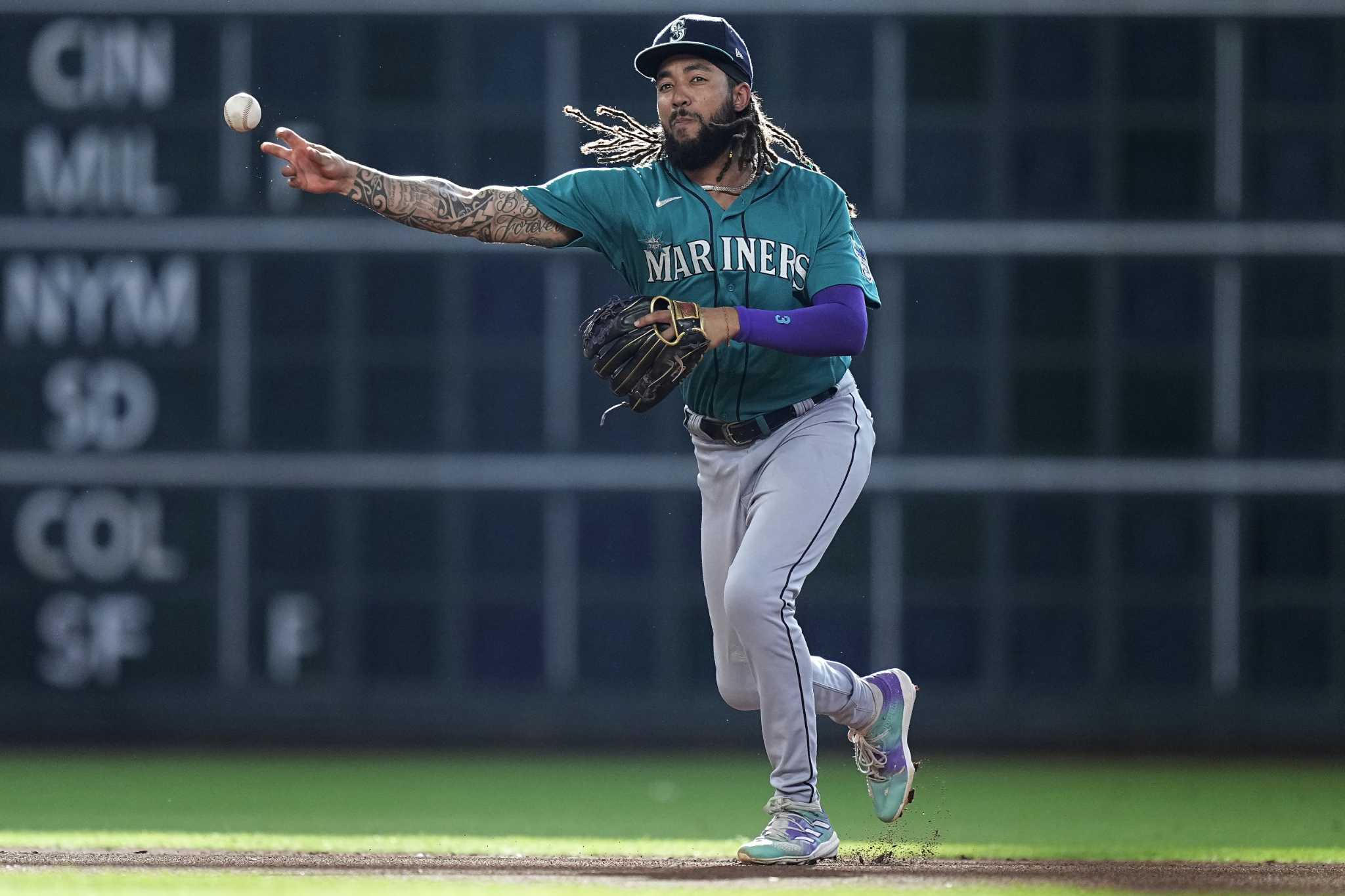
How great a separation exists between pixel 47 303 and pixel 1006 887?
6222 millimetres

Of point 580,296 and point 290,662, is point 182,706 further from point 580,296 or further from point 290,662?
point 580,296

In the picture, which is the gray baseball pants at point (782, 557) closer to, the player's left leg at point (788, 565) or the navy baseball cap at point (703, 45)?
the player's left leg at point (788, 565)

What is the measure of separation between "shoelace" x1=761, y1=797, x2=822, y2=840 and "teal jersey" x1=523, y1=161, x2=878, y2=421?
3.22 ft

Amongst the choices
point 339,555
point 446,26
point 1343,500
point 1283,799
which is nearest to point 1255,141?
point 1343,500

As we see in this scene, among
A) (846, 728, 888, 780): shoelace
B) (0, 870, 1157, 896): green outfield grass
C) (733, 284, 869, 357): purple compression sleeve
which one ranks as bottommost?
(0, 870, 1157, 896): green outfield grass

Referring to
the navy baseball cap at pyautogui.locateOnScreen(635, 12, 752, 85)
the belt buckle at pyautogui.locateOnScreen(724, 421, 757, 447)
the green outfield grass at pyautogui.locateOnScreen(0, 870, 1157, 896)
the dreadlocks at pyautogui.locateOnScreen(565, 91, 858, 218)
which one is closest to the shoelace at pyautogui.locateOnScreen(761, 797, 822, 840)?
the green outfield grass at pyautogui.locateOnScreen(0, 870, 1157, 896)

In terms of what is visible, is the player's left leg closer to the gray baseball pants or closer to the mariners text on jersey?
the gray baseball pants

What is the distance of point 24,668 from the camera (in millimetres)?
9945

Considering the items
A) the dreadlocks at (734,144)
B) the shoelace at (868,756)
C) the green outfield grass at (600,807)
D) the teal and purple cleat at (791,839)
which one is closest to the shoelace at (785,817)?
the teal and purple cleat at (791,839)

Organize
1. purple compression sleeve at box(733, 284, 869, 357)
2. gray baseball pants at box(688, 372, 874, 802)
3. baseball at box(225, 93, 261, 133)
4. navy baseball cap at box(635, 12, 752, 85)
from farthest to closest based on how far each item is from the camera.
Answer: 1. baseball at box(225, 93, 261, 133)
2. navy baseball cap at box(635, 12, 752, 85)
3. gray baseball pants at box(688, 372, 874, 802)
4. purple compression sleeve at box(733, 284, 869, 357)

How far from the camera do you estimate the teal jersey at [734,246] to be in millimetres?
5531

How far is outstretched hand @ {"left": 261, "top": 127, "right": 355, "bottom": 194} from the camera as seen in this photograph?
528 centimetres

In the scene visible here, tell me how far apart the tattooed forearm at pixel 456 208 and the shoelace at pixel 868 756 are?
157 cm

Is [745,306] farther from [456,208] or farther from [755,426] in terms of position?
[456,208]
